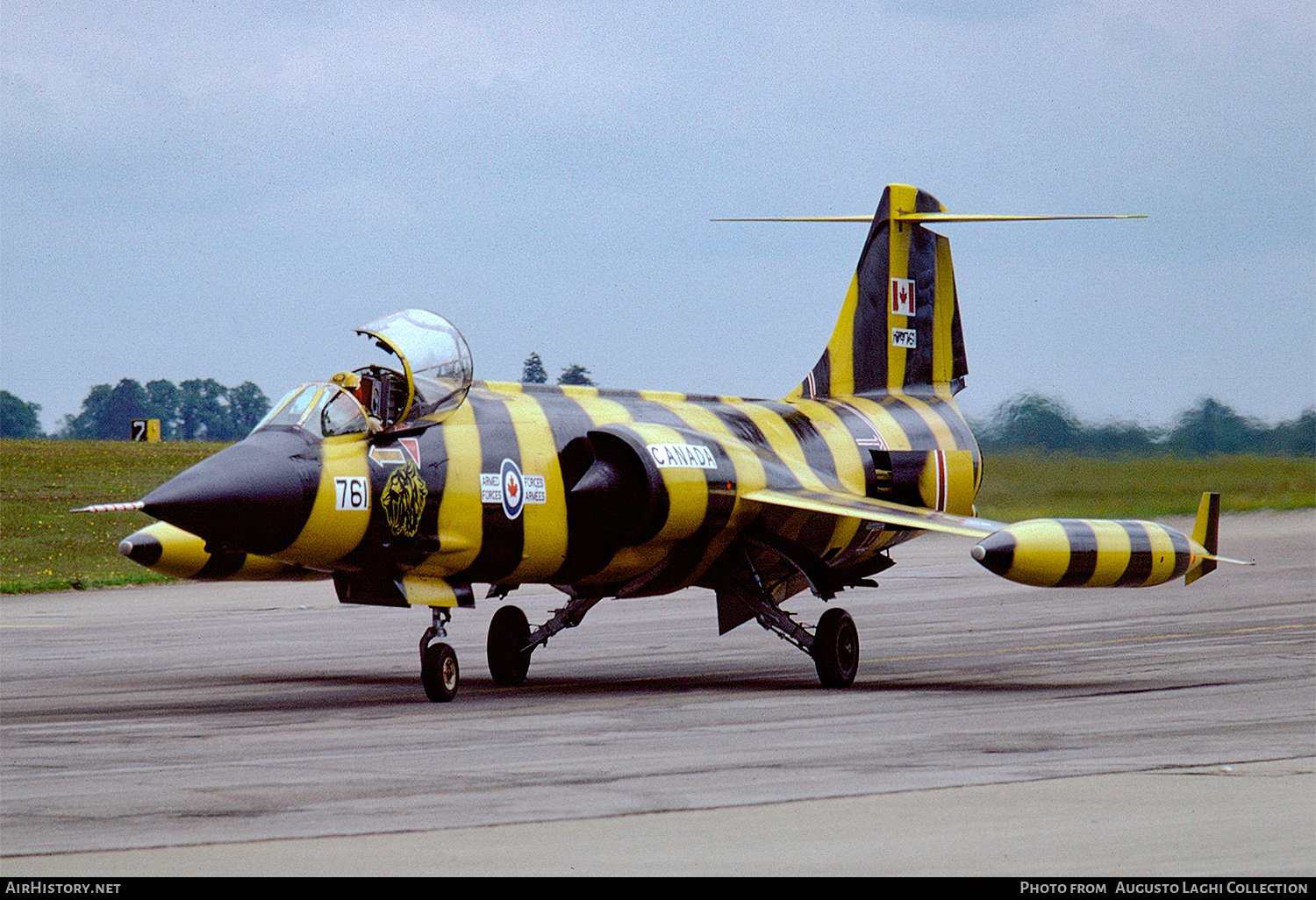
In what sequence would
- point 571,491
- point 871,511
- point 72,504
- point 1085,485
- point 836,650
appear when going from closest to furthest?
point 571,491, point 836,650, point 871,511, point 1085,485, point 72,504

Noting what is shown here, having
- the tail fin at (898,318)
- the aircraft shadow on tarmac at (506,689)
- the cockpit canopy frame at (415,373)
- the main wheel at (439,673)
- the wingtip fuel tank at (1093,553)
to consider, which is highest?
the tail fin at (898,318)

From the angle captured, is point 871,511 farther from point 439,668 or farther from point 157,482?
point 157,482

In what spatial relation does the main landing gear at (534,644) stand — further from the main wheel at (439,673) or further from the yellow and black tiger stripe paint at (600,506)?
the yellow and black tiger stripe paint at (600,506)

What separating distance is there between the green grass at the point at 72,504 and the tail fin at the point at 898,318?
1731 cm

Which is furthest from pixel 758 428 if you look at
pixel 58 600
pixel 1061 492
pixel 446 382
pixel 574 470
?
pixel 58 600

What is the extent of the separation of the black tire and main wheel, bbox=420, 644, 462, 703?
1906 millimetres

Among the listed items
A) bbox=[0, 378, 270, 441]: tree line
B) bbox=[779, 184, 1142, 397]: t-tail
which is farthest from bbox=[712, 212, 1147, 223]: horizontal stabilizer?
bbox=[0, 378, 270, 441]: tree line

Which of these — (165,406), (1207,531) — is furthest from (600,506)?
(165,406)

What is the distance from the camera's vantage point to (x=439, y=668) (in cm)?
1395

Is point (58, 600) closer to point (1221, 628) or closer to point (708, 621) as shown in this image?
point (708, 621)

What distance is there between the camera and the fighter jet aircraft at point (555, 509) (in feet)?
43.5

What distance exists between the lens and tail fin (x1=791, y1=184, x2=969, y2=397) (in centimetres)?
1998

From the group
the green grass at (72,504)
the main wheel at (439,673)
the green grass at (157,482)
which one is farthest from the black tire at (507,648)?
the green grass at (72,504)

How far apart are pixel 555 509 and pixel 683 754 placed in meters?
4.65
